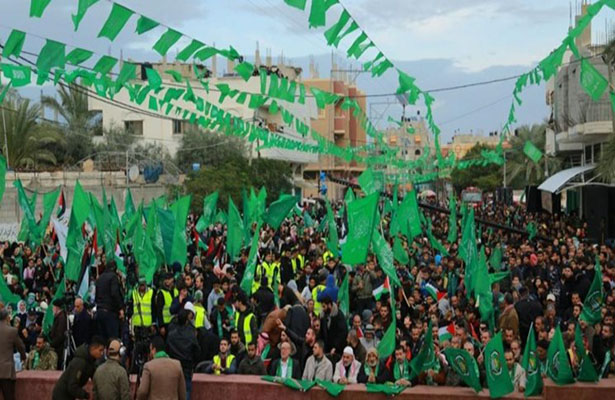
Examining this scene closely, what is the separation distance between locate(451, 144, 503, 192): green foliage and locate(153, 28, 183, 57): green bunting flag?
250 ft

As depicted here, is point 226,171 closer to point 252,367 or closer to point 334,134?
point 252,367

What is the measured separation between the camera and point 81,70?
17078 mm

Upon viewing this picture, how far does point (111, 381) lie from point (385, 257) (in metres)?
5.09

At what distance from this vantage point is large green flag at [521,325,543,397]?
9.50m

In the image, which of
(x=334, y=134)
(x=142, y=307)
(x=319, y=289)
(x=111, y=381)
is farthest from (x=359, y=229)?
(x=334, y=134)

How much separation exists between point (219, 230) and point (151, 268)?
577 inches

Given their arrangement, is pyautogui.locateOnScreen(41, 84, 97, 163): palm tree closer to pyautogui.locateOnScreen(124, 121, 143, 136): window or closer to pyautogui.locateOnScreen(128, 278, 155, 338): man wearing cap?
pyautogui.locateOnScreen(124, 121, 143, 136): window

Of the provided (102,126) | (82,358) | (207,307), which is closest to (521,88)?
(207,307)

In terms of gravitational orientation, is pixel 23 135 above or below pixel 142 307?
above

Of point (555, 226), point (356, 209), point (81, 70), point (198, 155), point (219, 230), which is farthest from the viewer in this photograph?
point (198, 155)

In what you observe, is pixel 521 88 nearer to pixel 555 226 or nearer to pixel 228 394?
pixel 228 394

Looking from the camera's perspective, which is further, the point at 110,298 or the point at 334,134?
the point at 334,134

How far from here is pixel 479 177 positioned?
9531 cm

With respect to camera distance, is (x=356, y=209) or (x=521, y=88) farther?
(x=521, y=88)
